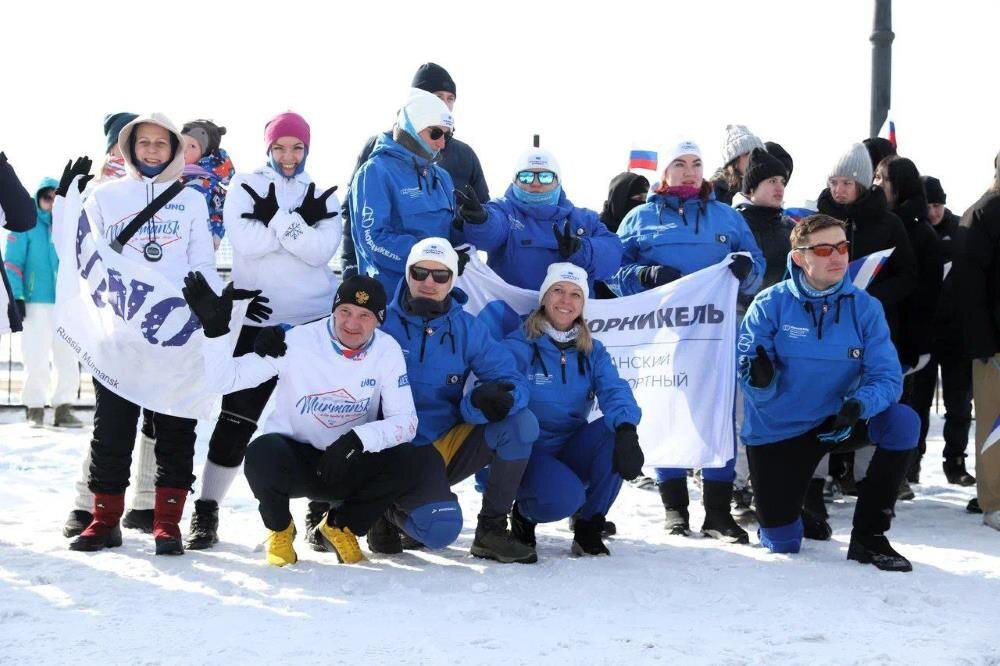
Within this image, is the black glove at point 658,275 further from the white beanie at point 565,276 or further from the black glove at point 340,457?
the black glove at point 340,457

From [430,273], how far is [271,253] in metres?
0.73

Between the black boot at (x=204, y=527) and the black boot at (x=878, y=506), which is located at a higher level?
the black boot at (x=878, y=506)

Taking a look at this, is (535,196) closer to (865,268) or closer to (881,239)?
(865,268)

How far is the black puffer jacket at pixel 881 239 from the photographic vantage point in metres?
6.60

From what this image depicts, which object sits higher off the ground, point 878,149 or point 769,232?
point 878,149

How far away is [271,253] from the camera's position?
540 cm

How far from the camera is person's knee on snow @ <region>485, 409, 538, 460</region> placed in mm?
5199

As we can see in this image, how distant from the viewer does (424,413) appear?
17.8ft

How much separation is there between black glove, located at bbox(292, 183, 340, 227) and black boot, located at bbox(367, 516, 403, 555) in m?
1.36

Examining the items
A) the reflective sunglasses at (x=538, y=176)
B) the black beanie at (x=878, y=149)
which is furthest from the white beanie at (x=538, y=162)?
the black beanie at (x=878, y=149)

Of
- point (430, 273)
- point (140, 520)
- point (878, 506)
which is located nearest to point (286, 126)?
point (430, 273)

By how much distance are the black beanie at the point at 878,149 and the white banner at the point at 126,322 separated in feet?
13.6

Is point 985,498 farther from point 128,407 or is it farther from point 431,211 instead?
point 128,407

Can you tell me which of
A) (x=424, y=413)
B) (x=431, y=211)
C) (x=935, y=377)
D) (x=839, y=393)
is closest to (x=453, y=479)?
(x=424, y=413)
